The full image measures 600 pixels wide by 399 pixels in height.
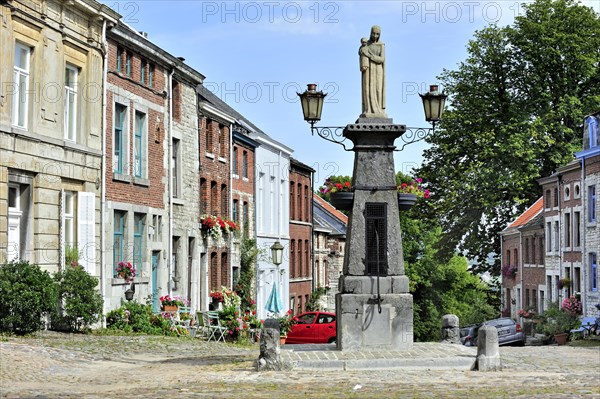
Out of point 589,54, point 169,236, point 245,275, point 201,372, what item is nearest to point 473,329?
point 245,275

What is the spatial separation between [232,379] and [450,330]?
21.4 feet

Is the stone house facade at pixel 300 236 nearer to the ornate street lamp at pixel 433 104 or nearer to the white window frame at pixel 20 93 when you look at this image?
the white window frame at pixel 20 93

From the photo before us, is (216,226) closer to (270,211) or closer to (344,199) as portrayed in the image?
(270,211)

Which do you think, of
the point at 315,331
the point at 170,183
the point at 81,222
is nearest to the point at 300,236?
the point at 315,331

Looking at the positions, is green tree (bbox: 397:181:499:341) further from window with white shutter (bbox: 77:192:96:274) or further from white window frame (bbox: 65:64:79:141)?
white window frame (bbox: 65:64:79:141)

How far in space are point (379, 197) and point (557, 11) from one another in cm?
2910

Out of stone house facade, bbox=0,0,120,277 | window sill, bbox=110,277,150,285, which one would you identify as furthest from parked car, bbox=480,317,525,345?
stone house facade, bbox=0,0,120,277

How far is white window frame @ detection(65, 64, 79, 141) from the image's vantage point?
26594mm

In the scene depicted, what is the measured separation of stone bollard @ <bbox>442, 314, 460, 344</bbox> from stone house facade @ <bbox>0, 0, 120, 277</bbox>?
30.0 feet

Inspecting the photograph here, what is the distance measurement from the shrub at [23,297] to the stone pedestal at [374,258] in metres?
6.38

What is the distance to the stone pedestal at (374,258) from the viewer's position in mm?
18062

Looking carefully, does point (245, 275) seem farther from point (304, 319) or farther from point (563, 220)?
point (563, 220)

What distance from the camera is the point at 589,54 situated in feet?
143

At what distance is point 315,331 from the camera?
3403 cm
